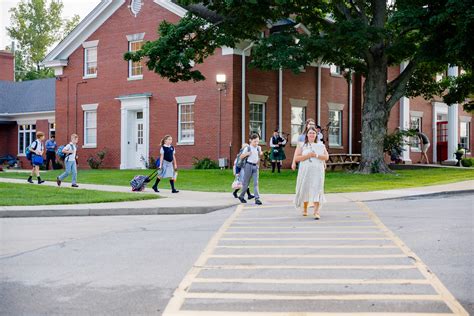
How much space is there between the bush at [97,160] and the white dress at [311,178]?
22649 millimetres

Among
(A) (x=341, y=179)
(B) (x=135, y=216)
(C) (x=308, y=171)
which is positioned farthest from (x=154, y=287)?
(A) (x=341, y=179)

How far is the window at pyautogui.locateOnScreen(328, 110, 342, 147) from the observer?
34.2m

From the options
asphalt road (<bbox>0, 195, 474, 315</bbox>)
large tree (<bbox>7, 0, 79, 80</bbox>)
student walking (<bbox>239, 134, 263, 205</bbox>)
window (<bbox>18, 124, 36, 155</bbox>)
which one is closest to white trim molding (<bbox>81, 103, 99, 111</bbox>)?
window (<bbox>18, 124, 36, 155</bbox>)

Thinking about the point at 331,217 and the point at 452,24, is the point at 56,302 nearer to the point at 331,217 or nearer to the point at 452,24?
the point at 331,217

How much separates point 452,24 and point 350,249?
15272 millimetres

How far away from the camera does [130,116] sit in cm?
3300

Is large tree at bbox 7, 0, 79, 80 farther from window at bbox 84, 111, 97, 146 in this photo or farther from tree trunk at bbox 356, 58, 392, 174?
tree trunk at bbox 356, 58, 392, 174

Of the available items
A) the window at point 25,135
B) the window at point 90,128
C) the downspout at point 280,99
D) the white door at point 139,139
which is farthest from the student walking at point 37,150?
the window at point 25,135

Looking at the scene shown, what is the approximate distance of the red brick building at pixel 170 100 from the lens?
29.2 m

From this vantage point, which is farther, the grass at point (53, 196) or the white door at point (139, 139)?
the white door at point (139, 139)

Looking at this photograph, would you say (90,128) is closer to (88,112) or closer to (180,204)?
(88,112)

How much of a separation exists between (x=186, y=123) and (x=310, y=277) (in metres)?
23.9

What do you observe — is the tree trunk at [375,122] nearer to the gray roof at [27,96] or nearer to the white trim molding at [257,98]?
the white trim molding at [257,98]

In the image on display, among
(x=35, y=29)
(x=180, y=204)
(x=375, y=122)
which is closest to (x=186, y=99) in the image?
(x=375, y=122)
